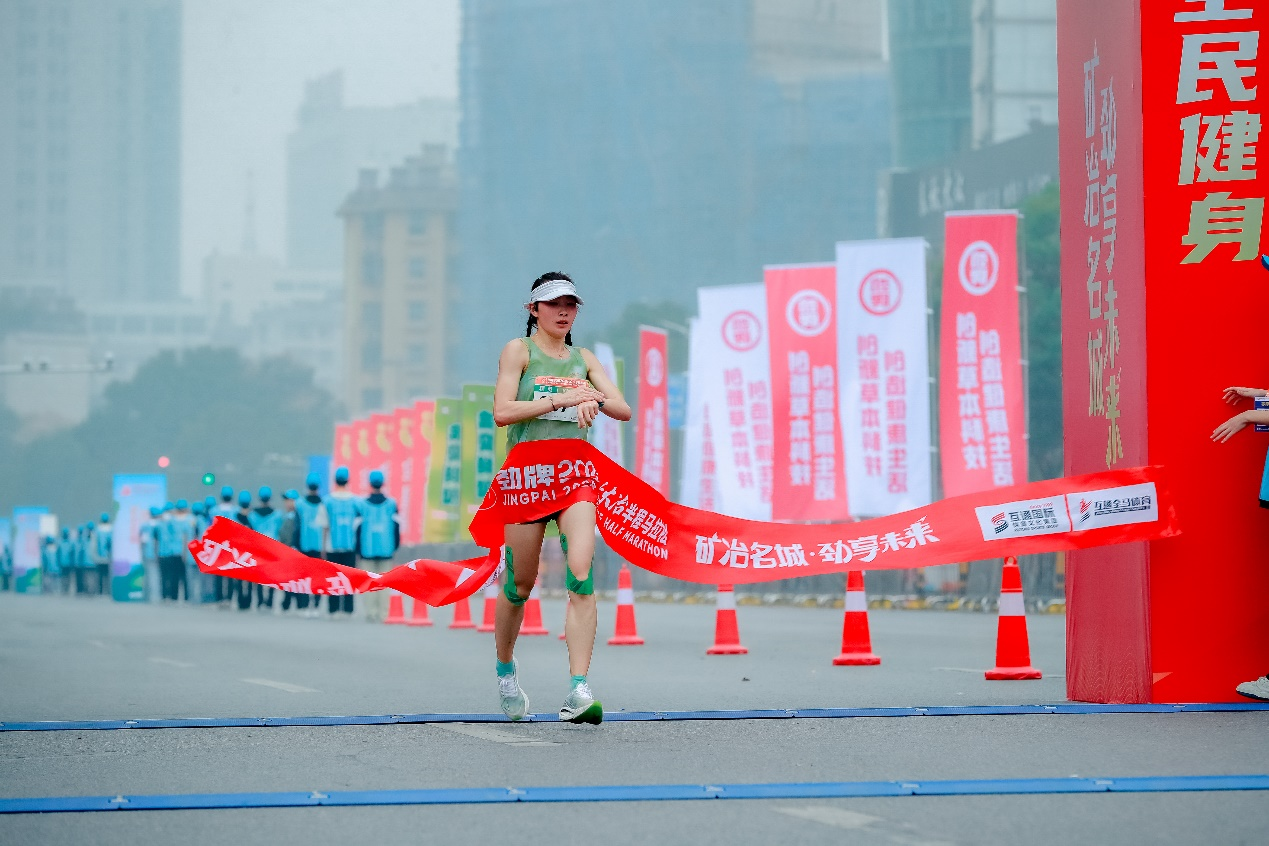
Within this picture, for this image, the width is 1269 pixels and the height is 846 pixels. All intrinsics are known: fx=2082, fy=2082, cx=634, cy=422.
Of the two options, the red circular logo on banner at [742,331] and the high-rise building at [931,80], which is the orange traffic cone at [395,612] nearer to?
the red circular logo on banner at [742,331]

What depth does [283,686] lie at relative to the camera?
1230 centimetres

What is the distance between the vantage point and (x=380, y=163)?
177 metres

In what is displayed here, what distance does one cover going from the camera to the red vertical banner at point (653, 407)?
34.8 meters

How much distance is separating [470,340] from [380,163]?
28.6 m

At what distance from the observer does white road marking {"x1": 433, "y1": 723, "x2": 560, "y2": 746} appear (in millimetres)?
8141

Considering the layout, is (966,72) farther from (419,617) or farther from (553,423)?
(553,423)

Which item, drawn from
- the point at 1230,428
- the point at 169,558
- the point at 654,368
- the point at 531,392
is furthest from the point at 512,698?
the point at 169,558

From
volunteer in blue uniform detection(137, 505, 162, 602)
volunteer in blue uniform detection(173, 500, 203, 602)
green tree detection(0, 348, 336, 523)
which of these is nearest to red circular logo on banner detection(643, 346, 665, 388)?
volunteer in blue uniform detection(173, 500, 203, 602)

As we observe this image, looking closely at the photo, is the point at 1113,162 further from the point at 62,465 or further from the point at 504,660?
the point at 62,465

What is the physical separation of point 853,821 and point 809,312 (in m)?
23.9

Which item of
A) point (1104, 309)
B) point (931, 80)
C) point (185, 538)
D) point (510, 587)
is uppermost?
point (931, 80)

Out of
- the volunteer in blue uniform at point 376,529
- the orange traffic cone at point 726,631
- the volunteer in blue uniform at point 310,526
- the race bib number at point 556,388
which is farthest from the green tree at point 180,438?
the race bib number at point 556,388

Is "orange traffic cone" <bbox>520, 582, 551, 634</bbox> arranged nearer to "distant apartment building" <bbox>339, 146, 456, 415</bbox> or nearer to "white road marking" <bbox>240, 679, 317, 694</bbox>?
"white road marking" <bbox>240, 679, 317, 694</bbox>

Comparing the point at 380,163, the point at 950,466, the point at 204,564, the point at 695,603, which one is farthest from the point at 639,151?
the point at 204,564
